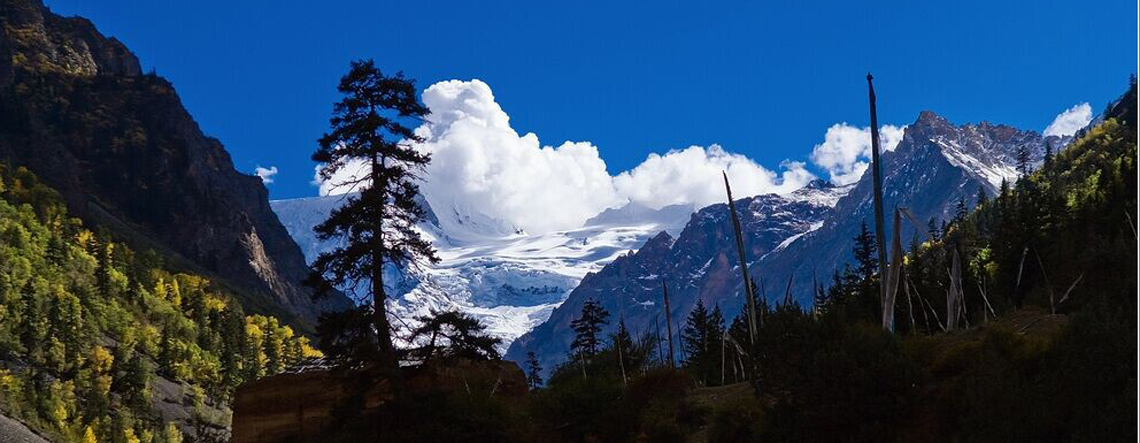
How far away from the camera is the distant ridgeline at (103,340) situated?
130 m

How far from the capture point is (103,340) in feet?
509

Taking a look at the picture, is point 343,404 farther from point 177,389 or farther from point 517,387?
point 177,389

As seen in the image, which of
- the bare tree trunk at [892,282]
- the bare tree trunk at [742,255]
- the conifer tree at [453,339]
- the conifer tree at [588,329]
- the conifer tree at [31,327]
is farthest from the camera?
the conifer tree at [31,327]

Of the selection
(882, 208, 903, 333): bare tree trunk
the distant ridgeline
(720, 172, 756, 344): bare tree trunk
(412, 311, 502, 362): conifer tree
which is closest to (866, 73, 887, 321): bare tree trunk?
(882, 208, 903, 333): bare tree trunk

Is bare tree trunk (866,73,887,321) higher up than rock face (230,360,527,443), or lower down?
higher up

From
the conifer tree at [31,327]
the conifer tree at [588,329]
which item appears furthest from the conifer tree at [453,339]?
the conifer tree at [31,327]

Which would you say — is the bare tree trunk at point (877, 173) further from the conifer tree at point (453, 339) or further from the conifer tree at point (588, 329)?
the conifer tree at point (588, 329)

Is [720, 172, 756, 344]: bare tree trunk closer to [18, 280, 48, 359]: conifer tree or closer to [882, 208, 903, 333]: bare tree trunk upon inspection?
[882, 208, 903, 333]: bare tree trunk

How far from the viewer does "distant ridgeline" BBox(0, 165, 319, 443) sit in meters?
130

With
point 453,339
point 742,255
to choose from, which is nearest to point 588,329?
point 742,255

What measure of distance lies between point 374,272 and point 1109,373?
17917 millimetres

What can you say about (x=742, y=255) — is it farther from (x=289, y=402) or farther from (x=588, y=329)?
(x=588, y=329)

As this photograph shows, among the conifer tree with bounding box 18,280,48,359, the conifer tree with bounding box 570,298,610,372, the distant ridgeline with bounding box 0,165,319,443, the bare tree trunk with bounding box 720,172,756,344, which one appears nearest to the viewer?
the bare tree trunk with bounding box 720,172,756,344

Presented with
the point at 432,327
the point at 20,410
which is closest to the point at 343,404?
the point at 432,327
